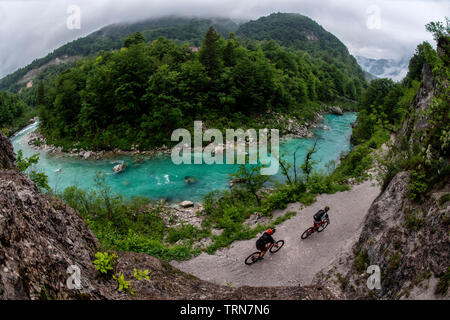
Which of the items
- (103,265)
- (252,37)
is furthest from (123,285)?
(252,37)

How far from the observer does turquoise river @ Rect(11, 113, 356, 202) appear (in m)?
21.5

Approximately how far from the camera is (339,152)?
98.1 ft

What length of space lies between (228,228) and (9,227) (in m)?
11.0

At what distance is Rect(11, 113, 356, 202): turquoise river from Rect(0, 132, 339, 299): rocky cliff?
40.4 feet

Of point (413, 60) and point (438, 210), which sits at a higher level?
point (413, 60)

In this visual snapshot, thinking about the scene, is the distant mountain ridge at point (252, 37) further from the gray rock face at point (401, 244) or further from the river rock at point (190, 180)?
the gray rock face at point (401, 244)

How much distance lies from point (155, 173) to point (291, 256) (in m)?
17.8

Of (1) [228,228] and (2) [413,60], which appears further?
(2) [413,60]

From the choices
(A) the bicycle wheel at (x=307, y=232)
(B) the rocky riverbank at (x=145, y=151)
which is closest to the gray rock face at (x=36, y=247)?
(A) the bicycle wheel at (x=307, y=232)

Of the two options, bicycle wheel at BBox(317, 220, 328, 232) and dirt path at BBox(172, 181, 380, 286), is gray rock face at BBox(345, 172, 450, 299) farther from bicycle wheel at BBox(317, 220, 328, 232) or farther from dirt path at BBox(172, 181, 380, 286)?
bicycle wheel at BBox(317, 220, 328, 232)

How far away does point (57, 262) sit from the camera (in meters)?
5.12

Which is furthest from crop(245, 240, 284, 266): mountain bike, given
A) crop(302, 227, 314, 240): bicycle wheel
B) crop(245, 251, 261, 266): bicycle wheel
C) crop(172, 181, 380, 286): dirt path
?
crop(302, 227, 314, 240): bicycle wheel

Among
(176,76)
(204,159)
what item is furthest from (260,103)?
(204,159)
